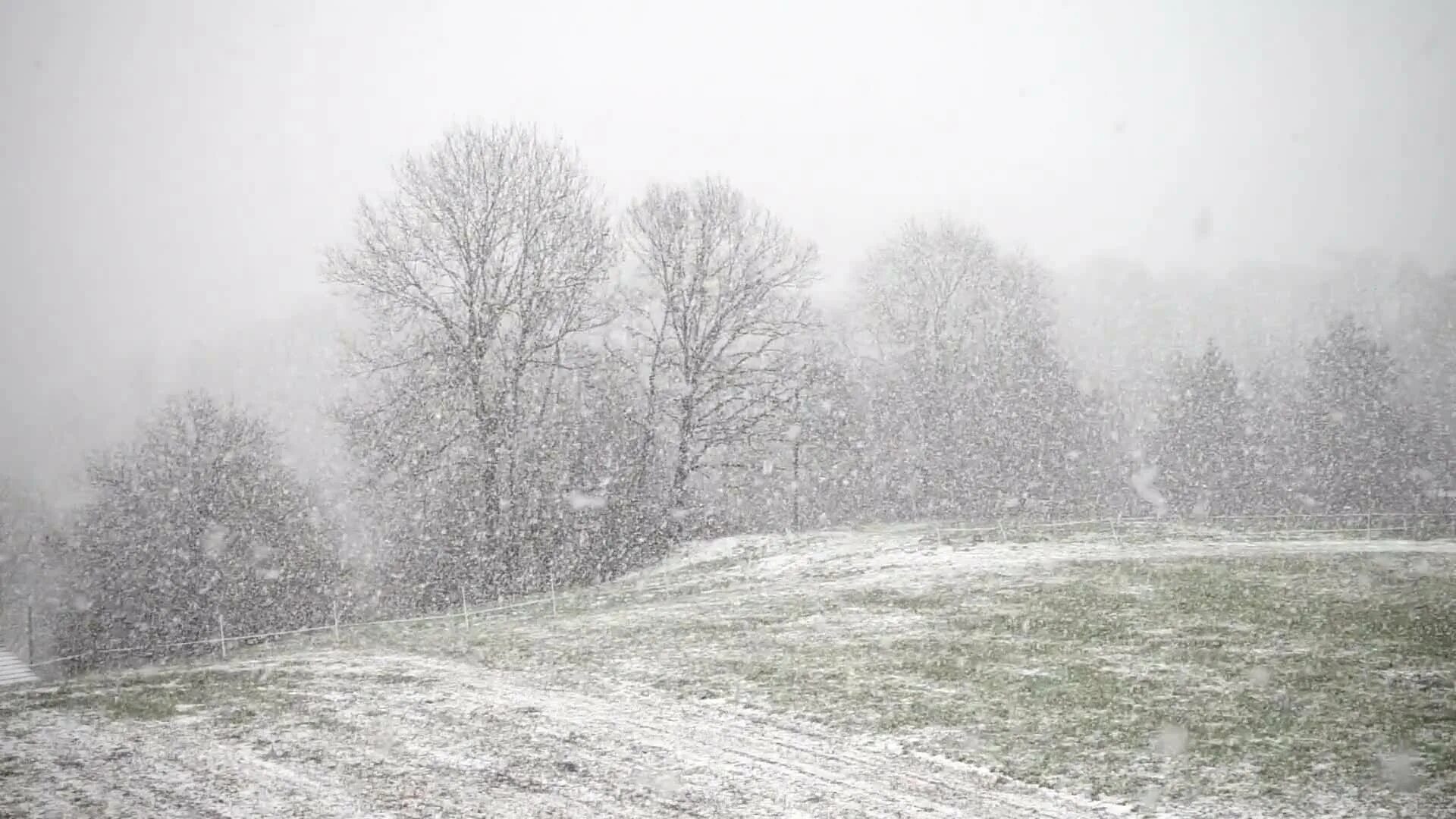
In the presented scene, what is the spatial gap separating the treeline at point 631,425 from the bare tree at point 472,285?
0.39 feet

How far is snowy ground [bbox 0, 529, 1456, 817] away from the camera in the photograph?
1084cm

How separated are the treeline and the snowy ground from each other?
11898mm

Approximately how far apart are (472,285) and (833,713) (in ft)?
70.2

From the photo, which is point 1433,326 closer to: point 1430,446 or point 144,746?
point 1430,446

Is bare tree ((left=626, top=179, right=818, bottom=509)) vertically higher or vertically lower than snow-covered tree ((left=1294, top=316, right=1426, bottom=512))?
higher

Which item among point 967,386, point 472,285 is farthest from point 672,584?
point 967,386

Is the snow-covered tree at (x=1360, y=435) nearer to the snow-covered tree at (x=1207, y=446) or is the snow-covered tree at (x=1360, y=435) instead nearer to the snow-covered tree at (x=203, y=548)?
the snow-covered tree at (x=1207, y=446)

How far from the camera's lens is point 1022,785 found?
11.3m

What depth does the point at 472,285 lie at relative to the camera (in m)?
30.7

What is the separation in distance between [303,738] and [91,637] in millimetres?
41513

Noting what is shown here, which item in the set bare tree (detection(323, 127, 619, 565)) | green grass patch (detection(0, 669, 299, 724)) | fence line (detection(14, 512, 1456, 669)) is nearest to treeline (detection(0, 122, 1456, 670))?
bare tree (detection(323, 127, 619, 565))

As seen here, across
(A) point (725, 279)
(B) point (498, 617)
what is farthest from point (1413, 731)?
(A) point (725, 279)

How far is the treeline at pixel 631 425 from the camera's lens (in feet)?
103

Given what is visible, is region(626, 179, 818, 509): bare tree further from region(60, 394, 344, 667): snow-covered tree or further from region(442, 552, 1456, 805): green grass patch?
region(60, 394, 344, 667): snow-covered tree
